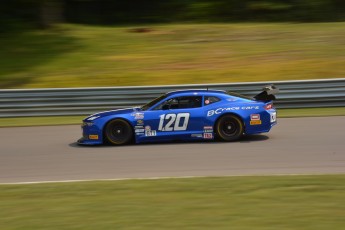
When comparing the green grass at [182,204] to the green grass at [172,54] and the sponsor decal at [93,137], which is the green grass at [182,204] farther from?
the green grass at [172,54]

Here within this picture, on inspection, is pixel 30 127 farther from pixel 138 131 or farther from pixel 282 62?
pixel 282 62

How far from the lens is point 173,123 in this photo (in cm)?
1261

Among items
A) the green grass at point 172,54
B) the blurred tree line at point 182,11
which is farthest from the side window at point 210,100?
the blurred tree line at point 182,11

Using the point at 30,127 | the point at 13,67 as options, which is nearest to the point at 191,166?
the point at 30,127

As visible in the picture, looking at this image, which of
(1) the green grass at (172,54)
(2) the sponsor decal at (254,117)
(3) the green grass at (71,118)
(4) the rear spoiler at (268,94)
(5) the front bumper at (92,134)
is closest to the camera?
(2) the sponsor decal at (254,117)

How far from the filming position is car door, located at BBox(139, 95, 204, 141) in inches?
495

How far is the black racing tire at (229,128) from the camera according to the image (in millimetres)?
12570

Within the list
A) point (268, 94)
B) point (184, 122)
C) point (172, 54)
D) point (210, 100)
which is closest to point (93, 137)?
point (184, 122)

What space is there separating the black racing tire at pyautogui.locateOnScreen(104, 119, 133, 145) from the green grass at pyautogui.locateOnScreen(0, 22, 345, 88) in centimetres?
710

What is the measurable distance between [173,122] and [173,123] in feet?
0.07

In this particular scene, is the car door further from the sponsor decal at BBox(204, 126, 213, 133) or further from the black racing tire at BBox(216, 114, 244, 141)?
the black racing tire at BBox(216, 114, 244, 141)

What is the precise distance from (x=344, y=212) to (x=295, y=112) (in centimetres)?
1012

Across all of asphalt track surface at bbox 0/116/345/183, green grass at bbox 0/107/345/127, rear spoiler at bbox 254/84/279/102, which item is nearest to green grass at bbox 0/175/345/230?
asphalt track surface at bbox 0/116/345/183

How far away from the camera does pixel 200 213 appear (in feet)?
21.7
